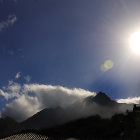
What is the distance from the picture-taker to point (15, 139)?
22984 millimetres

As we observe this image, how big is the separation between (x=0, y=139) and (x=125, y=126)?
1800 cm

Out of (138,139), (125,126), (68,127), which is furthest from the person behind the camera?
(68,127)

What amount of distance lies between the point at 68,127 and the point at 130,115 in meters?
157

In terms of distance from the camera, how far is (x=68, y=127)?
581 feet

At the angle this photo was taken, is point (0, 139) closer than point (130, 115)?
Yes

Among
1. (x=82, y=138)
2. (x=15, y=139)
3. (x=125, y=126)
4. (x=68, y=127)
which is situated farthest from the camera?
(x=68, y=127)

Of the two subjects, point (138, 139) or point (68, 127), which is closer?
point (138, 139)

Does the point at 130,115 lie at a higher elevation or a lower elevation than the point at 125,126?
higher

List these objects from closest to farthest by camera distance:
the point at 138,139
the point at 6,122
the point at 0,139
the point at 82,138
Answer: the point at 138,139
the point at 82,138
the point at 0,139
the point at 6,122

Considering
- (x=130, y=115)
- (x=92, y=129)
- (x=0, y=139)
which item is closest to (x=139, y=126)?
(x=130, y=115)

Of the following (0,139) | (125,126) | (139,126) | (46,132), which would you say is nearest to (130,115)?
(125,126)

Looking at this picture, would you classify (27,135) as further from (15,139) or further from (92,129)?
(92,129)

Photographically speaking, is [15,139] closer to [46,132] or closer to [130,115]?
[46,132]

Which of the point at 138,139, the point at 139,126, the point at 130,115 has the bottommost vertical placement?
the point at 138,139
